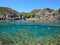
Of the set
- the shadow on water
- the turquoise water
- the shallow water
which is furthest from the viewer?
the shallow water

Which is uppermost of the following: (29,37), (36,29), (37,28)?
(29,37)

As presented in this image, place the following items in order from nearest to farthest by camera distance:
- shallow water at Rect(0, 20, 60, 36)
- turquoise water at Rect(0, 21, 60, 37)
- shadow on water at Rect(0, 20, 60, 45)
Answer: shadow on water at Rect(0, 20, 60, 45)
turquoise water at Rect(0, 21, 60, 37)
shallow water at Rect(0, 20, 60, 36)

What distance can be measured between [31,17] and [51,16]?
2238 centimetres

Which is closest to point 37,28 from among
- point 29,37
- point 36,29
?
point 36,29

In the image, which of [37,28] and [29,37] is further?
[37,28]

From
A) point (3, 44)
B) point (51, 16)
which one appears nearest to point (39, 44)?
point (3, 44)

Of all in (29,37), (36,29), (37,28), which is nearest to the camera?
(29,37)

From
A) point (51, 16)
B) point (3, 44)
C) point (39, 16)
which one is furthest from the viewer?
point (39, 16)

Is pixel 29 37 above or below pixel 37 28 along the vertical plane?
above

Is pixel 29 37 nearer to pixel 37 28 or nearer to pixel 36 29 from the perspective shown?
pixel 36 29

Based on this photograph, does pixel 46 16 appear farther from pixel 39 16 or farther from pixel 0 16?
pixel 0 16

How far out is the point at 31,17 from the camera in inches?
7416

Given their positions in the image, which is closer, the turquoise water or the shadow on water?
the shadow on water

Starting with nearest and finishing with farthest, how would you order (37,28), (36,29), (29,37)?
(29,37)
(36,29)
(37,28)
